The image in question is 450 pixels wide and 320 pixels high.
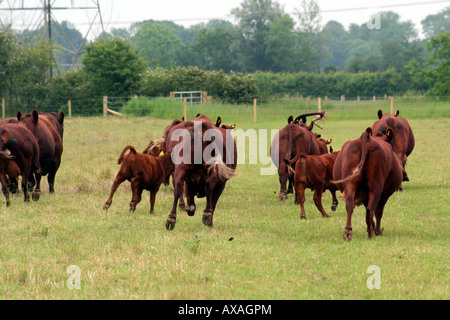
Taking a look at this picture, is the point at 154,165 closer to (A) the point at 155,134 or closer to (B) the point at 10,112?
(A) the point at 155,134

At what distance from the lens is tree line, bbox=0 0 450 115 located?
142 ft

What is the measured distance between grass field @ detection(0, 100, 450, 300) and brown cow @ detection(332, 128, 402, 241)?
0.46 m

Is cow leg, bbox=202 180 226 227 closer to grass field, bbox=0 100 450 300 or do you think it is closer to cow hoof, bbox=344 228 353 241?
grass field, bbox=0 100 450 300

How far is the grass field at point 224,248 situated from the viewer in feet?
17.0

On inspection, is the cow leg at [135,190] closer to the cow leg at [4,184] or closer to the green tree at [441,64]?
the cow leg at [4,184]

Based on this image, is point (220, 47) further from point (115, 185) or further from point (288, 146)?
point (115, 185)

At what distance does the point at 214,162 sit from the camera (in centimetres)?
780

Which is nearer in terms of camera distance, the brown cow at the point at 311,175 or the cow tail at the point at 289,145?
the brown cow at the point at 311,175

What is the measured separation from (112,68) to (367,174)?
37.9 m

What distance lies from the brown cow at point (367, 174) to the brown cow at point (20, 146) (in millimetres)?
5213

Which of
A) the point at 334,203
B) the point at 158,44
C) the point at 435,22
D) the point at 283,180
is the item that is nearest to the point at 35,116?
the point at 283,180

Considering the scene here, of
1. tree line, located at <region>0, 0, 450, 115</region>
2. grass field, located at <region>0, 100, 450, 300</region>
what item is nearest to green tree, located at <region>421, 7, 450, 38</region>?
tree line, located at <region>0, 0, 450, 115</region>

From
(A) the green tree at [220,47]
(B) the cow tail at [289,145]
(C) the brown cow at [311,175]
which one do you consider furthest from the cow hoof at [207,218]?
(A) the green tree at [220,47]
